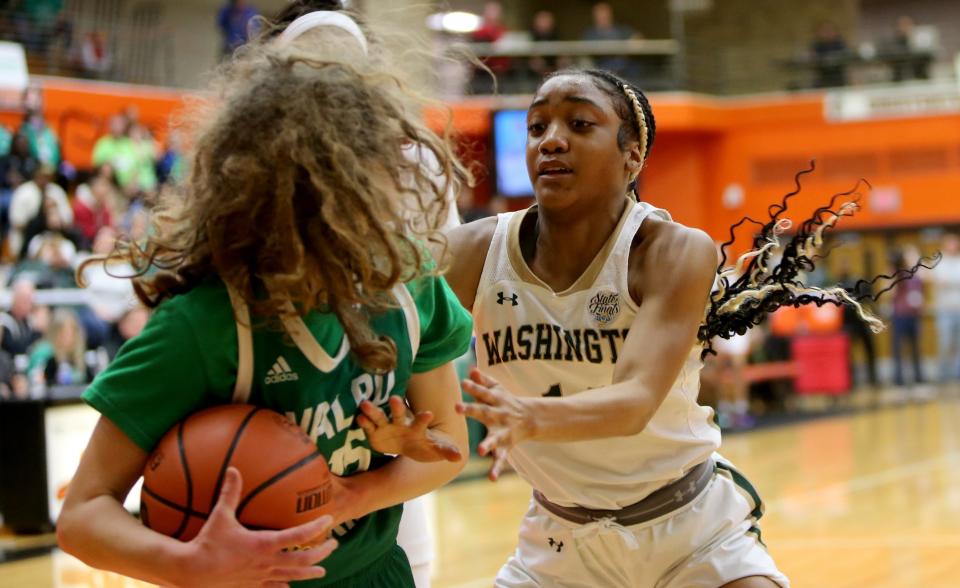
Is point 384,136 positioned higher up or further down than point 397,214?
higher up

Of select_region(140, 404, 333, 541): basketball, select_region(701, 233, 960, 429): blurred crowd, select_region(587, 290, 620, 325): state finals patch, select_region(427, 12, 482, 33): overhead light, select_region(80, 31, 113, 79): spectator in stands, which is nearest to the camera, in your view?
select_region(140, 404, 333, 541): basketball

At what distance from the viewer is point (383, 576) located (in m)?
2.18

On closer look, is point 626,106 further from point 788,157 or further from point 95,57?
point 788,157

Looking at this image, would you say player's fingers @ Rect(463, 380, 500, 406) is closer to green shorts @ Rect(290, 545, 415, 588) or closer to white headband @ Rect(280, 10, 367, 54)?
green shorts @ Rect(290, 545, 415, 588)

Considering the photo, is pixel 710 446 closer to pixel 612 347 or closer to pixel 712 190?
pixel 612 347

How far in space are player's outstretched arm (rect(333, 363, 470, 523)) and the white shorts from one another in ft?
2.50

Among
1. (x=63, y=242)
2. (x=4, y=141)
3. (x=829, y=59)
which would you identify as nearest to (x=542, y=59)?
(x=829, y=59)

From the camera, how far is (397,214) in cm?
189

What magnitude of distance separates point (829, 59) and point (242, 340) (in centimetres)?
2015

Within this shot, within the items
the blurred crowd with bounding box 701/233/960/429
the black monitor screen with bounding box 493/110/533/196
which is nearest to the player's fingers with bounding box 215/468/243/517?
the blurred crowd with bounding box 701/233/960/429

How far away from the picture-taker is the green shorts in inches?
82.7

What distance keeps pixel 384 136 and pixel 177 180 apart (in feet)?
1.26

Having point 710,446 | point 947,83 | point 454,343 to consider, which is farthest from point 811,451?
point 947,83

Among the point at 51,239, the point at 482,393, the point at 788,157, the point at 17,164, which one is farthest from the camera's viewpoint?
the point at 788,157
